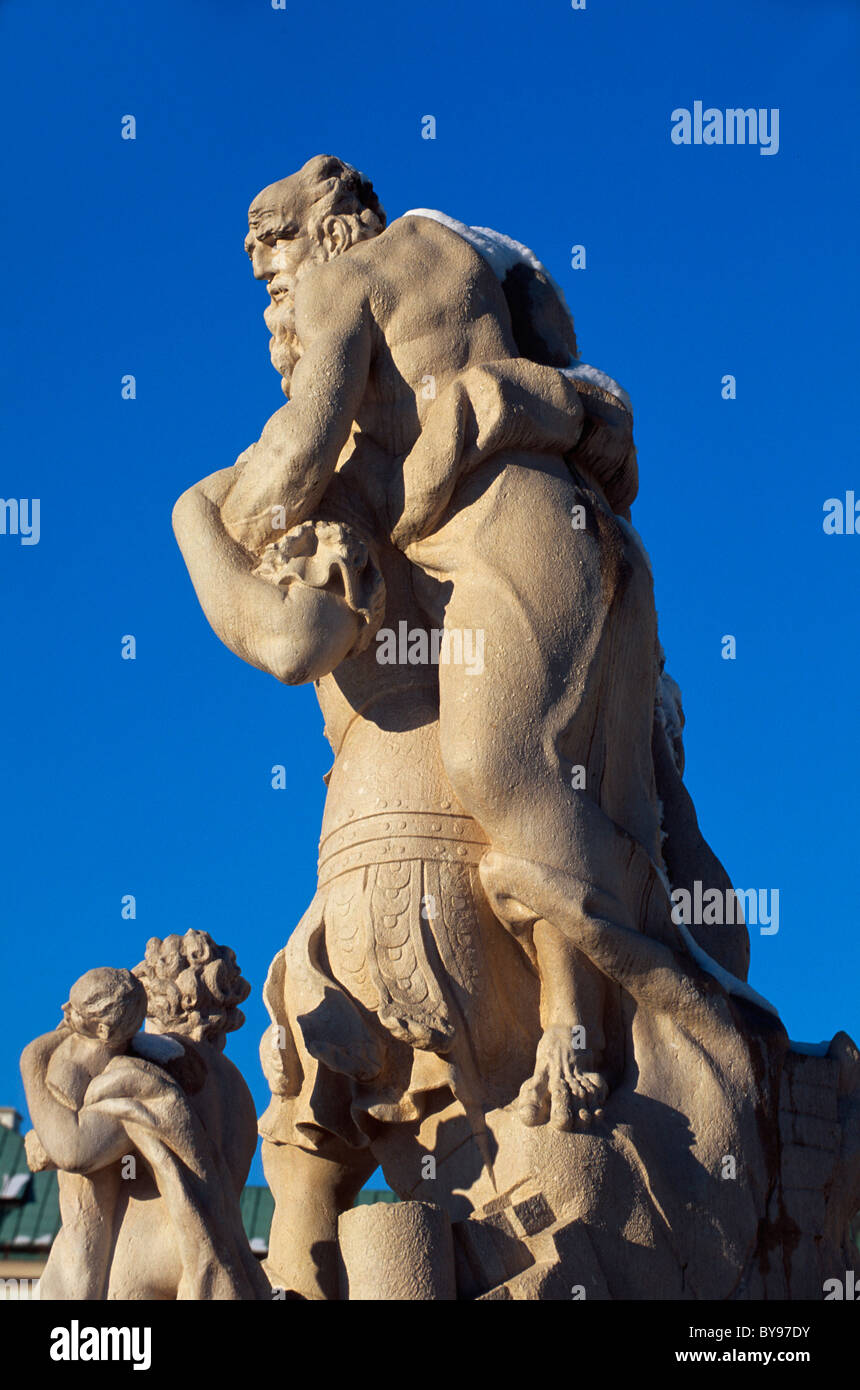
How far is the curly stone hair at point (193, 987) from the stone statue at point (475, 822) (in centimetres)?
26

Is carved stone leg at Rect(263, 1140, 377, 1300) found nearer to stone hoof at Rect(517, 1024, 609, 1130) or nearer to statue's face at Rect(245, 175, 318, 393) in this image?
stone hoof at Rect(517, 1024, 609, 1130)

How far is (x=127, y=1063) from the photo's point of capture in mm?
5984

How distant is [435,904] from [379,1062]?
0.56 meters

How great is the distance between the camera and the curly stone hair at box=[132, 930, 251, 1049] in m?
6.47

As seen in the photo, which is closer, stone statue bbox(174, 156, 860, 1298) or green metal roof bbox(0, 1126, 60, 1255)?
stone statue bbox(174, 156, 860, 1298)

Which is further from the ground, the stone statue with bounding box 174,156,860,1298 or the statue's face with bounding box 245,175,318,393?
the statue's face with bounding box 245,175,318,393

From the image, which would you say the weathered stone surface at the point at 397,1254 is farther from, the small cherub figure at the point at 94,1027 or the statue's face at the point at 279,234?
the statue's face at the point at 279,234

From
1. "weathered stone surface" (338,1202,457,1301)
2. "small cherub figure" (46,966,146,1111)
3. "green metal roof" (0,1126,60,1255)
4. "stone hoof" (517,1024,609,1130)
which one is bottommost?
"weathered stone surface" (338,1202,457,1301)

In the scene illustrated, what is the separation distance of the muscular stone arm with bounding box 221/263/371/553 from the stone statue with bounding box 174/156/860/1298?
10 millimetres

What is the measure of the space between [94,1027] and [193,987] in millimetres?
557

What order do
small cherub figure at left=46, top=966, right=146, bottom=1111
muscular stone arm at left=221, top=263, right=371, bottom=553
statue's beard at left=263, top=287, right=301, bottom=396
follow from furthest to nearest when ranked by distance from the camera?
statue's beard at left=263, top=287, right=301, bottom=396 → muscular stone arm at left=221, top=263, right=371, bottom=553 → small cherub figure at left=46, top=966, right=146, bottom=1111

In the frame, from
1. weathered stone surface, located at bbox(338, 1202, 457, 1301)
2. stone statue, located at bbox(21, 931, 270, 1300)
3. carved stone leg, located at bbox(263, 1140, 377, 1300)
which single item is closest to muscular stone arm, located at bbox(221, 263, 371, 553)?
stone statue, located at bbox(21, 931, 270, 1300)

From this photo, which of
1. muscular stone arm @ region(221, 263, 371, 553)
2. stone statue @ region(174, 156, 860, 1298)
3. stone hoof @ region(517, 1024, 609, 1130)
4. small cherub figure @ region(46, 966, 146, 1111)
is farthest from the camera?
muscular stone arm @ region(221, 263, 371, 553)

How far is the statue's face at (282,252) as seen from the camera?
6.86 meters
